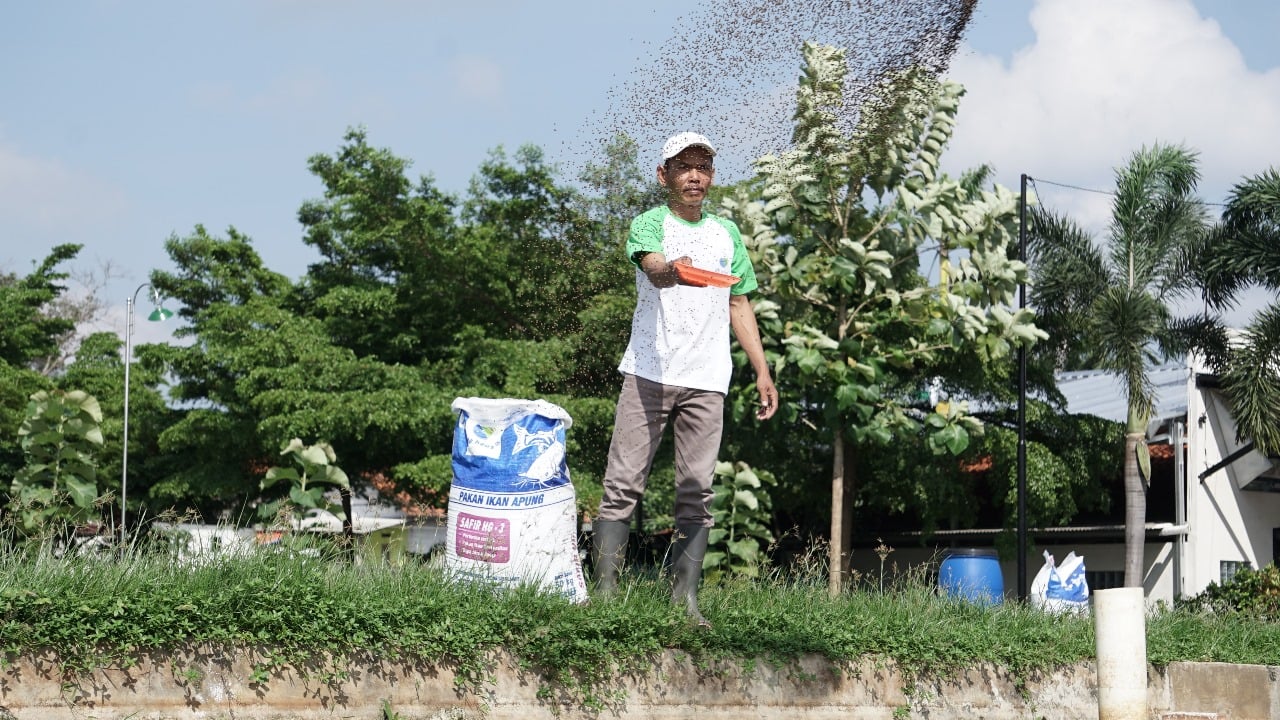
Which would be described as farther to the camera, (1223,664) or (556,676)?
(1223,664)

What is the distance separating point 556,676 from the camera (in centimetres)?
532

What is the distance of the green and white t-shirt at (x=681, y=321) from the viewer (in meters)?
6.06

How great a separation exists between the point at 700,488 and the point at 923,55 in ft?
17.3

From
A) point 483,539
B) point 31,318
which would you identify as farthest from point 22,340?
point 483,539

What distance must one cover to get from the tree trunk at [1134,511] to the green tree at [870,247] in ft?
38.8

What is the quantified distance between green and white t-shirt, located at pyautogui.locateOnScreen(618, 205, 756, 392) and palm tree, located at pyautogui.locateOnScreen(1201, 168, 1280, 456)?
1876 cm

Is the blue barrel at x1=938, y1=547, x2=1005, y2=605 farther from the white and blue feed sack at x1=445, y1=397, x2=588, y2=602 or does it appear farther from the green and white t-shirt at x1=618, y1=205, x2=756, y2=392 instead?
the white and blue feed sack at x1=445, y1=397, x2=588, y2=602

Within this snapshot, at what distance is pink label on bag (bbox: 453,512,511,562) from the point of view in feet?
19.4

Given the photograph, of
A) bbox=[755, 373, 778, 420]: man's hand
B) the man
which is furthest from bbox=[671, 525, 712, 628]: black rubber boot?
bbox=[755, 373, 778, 420]: man's hand

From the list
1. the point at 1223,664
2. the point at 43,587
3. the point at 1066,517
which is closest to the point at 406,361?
the point at 1066,517

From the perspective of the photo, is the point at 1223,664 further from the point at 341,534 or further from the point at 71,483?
the point at 71,483

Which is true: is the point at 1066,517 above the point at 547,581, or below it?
above

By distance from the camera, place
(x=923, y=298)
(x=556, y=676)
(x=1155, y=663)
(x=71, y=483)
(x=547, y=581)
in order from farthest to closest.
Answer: (x=923, y=298) < (x=71, y=483) < (x=1155, y=663) < (x=547, y=581) < (x=556, y=676)

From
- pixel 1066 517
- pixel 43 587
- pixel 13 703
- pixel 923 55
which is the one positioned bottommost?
pixel 13 703
